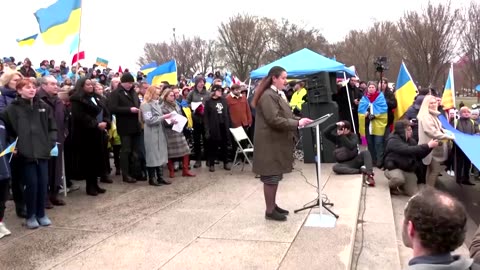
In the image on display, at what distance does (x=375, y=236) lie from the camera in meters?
5.30

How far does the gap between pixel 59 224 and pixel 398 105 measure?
7.87 m

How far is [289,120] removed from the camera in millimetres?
5191

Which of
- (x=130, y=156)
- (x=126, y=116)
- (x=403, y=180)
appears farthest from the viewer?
(x=130, y=156)

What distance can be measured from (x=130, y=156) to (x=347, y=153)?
4.08 metres

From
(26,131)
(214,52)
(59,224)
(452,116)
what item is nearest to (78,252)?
(59,224)

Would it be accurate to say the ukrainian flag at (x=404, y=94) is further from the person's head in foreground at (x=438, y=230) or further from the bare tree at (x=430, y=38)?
the bare tree at (x=430, y=38)

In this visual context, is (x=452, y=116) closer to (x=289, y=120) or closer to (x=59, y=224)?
(x=289, y=120)

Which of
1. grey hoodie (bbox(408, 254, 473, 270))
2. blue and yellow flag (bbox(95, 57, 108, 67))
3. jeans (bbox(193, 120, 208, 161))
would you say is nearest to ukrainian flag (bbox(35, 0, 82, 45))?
jeans (bbox(193, 120, 208, 161))

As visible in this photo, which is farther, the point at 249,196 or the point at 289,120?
the point at 249,196

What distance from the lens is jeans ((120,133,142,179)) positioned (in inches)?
306

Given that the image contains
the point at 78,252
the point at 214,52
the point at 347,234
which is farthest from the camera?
the point at 214,52

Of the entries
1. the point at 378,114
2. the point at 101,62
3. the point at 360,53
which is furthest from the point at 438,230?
the point at 360,53

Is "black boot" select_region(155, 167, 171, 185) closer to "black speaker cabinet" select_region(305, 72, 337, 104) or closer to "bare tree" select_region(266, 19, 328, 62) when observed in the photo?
"black speaker cabinet" select_region(305, 72, 337, 104)

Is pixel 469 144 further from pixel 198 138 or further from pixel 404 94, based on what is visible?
pixel 198 138
